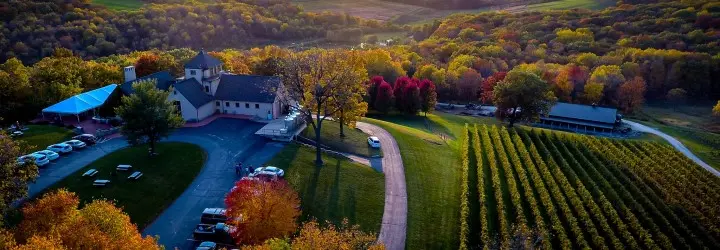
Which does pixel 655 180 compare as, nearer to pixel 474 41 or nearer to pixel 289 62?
pixel 289 62

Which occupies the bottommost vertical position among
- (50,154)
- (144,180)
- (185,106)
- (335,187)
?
(335,187)

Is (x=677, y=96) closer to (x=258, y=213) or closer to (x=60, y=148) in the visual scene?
(x=258, y=213)

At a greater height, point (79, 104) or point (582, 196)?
point (79, 104)

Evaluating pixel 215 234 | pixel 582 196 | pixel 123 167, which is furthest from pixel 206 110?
pixel 582 196

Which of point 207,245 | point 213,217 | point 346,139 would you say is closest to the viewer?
point 207,245

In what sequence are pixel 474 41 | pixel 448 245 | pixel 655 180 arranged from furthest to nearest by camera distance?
pixel 474 41 < pixel 655 180 < pixel 448 245

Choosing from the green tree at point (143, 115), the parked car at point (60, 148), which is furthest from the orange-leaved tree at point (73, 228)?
the parked car at point (60, 148)

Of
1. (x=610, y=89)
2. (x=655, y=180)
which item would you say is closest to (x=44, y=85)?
(x=655, y=180)
